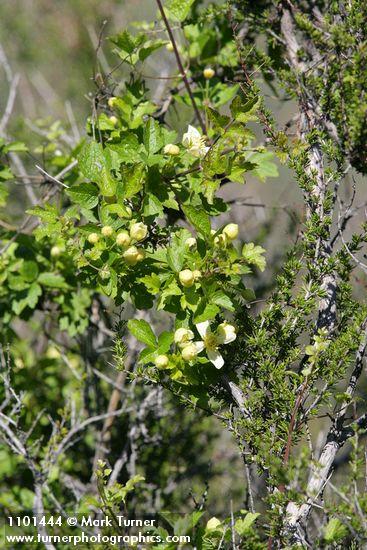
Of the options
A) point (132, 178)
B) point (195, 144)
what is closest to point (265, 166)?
point (195, 144)

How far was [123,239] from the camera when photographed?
1.24 meters

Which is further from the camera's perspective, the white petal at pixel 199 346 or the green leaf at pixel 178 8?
the green leaf at pixel 178 8

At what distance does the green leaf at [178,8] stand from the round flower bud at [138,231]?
2.73 feet

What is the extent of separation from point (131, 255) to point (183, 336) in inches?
8.1

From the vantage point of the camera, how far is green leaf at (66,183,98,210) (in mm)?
1355

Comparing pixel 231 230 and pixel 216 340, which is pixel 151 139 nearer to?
pixel 231 230

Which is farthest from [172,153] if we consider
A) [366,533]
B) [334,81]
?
[366,533]

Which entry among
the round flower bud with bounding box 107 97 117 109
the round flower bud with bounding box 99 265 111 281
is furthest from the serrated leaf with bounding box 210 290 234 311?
the round flower bud with bounding box 107 97 117 109

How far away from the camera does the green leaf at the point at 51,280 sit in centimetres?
195

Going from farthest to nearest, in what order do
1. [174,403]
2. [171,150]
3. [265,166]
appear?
[174,403] → [265,166] → [171,150]

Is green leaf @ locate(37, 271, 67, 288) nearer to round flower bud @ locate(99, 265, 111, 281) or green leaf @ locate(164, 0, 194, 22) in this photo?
round flower bud @ locate(99, 265, 111, 281)

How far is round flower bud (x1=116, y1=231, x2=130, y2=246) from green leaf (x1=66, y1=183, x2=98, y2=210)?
0.16 m

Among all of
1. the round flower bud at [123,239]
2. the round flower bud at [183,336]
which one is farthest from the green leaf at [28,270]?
the round flower bud at [183,336]

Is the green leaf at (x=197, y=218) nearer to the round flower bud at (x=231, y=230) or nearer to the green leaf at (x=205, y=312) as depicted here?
the round flower bud at (x=231, y=230)
